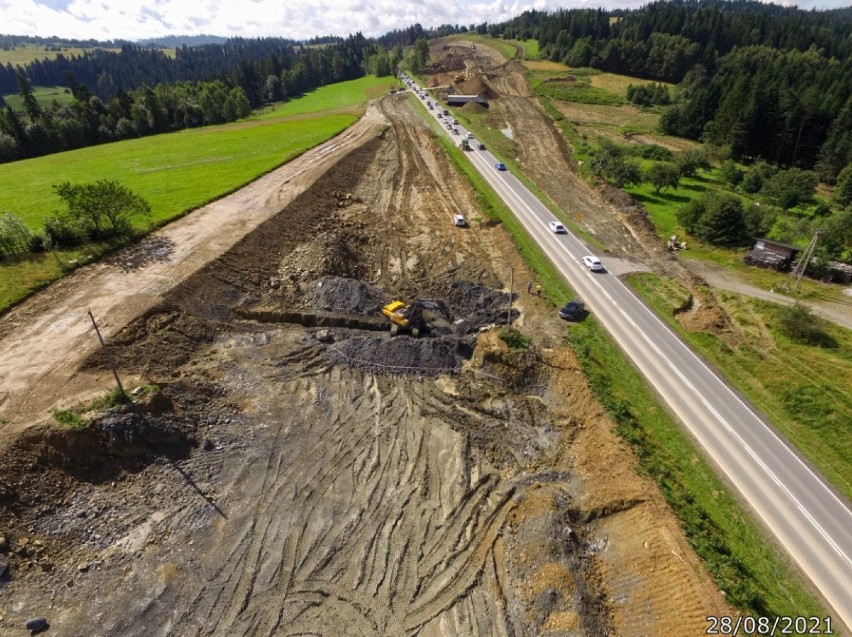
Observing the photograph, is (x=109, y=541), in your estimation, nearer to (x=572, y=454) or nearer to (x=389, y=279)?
(x=572, y=454)

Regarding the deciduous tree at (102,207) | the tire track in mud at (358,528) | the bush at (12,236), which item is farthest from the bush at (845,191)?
the bush at (12,236)

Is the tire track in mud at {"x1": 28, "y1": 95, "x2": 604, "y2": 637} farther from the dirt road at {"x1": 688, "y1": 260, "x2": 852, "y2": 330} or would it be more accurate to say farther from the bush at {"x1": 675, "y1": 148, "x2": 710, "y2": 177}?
the bush at {"x1": 675, "y1": 148, "x2": 710, "y2": 177}

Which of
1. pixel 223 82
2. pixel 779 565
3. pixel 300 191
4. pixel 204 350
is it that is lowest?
pixel 779 565

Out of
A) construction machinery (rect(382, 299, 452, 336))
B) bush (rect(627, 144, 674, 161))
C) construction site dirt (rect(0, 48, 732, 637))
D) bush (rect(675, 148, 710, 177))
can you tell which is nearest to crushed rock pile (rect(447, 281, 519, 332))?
construction site dirt (rect(0, 48, 732, 637))

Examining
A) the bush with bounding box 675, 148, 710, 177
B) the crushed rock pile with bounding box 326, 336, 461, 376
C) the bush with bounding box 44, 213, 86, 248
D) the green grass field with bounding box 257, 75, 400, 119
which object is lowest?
the crushed rock pile with bounding box 326, 336, 461, 376

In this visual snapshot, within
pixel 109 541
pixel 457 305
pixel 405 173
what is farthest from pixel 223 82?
pixel 109 541

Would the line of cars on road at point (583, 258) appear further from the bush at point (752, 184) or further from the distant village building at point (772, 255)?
the bush at point (752, 184)

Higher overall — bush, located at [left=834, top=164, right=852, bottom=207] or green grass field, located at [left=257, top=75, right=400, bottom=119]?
green grass field, located at [left=257, top=75, right=400, bottom=119]
